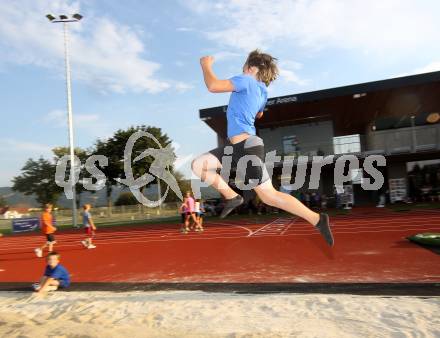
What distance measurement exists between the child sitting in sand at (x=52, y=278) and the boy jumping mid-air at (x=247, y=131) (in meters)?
5.18

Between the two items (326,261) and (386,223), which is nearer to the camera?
(326,261)

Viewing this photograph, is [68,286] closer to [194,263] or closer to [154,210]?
[194,263]

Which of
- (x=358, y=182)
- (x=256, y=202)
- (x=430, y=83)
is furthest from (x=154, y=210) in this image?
(x=430, y=83)

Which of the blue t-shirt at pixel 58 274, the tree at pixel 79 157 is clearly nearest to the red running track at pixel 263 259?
the blue t-shirt at pixel 58 274

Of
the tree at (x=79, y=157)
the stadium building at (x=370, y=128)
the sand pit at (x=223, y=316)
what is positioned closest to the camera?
the sand pit at (x=223, y=316)

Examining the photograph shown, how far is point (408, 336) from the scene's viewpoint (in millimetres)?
4398

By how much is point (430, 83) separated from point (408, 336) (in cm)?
2011

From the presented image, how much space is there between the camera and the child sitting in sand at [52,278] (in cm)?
761

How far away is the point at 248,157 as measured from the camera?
12.0ft

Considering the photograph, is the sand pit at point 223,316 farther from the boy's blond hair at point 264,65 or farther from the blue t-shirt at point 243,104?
the boy's blond hair at point 264,65

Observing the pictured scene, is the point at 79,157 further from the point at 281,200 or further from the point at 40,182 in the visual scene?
the point at 281,200

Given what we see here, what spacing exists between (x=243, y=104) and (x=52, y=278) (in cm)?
582

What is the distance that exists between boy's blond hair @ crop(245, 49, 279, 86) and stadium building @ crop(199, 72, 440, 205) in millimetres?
19189

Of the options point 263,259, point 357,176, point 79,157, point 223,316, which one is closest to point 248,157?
point 223,316
